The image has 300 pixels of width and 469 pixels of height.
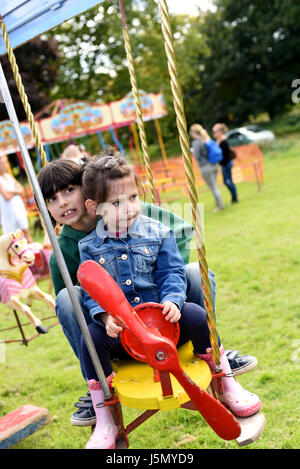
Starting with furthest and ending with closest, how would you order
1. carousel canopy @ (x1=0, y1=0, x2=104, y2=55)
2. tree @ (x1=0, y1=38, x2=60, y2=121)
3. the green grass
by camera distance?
tree @ (x1=0, y1=38, x2=60, y2=121) → the green grass → carousel canopy @ (x1=0, y1=0, x2=104, y2=55)

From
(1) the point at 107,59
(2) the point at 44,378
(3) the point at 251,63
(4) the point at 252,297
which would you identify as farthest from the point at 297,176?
(3) the point at 251,63

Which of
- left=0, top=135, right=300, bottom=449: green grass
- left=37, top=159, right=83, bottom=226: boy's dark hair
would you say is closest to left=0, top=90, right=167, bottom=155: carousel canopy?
left=0, top=135, right=300, bottom=449: green grass

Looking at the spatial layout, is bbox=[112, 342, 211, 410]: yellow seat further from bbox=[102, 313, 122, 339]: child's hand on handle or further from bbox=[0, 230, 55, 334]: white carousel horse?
bbox=[0, 230, 55, 334]: white carousel horse

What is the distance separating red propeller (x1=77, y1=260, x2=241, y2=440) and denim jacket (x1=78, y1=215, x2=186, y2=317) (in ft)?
1.09

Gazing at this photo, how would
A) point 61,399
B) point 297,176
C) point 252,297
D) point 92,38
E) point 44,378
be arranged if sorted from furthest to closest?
1. point 92,38
2. point 297,176
3. point 252,297
4. point 44,378
5. point 61,399

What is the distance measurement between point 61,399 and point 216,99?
24247 millimetres

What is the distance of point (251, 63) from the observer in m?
25.1

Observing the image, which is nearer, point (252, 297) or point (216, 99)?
point (252, 297)

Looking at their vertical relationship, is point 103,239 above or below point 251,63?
below

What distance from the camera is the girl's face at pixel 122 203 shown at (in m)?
1.86

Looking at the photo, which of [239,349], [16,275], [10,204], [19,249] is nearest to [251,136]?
[10,204]

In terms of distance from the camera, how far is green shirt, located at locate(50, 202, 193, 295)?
2.21 metres

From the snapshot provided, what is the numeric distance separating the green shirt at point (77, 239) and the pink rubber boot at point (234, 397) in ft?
1.63

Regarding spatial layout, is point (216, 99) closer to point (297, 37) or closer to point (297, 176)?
point (297, 37)
